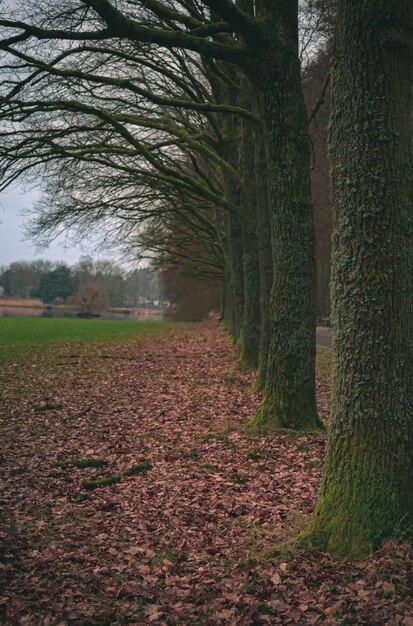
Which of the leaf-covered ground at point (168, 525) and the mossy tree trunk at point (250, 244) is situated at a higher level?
the mossy tree trunk at point (250, 244)

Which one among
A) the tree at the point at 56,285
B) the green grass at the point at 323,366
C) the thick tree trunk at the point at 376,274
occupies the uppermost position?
the tree at the point at 56,285

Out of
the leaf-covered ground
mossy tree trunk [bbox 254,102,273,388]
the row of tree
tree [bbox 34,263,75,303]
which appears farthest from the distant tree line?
the leaf-covered ground

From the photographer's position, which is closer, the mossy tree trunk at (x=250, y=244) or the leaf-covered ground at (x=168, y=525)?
the leaf-covered ground at (x=168, y=525)

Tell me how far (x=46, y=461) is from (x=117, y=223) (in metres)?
16.1

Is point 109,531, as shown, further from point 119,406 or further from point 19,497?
point 119,406

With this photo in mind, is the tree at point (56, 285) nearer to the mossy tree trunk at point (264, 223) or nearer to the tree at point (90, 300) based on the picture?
the tree at point (90, 300)

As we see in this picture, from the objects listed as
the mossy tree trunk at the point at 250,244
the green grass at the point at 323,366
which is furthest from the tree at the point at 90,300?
the mossy tree trunk at the point at 250,244

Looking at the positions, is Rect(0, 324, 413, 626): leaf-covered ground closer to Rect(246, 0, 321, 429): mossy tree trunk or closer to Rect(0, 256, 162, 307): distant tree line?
Rect(246, 0, 321, 429): mossy tree trunk

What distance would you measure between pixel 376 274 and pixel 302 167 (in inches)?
183

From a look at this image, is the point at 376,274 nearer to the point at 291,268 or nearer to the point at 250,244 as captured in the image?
the point at 291,268

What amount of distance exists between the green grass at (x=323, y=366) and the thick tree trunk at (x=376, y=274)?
34.6ft

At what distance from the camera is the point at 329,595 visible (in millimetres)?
4469

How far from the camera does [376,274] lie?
4.92 meters

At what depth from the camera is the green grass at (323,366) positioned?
53.4ft
